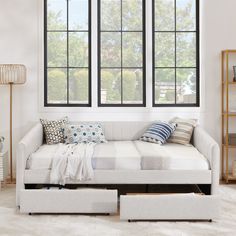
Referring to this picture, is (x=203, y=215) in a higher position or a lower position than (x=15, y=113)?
lower

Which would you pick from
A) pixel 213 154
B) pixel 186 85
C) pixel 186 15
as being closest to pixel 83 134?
pixel 186 85

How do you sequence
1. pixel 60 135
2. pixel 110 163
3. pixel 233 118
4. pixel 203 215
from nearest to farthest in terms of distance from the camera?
1. pixel 203 215
2. pixel 110 163
3. pixel 60 135
4. pixel 233 118

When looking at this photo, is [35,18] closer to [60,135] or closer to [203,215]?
[60,135]

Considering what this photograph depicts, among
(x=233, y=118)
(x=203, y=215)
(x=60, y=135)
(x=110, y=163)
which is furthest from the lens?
(x=233, y=118)

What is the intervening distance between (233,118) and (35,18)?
9.14 ft

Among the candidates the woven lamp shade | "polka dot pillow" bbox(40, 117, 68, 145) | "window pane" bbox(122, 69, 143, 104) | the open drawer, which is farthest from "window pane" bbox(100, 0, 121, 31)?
the open drawer

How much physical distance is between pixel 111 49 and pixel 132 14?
1.69 ft

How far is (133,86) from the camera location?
6.62 m

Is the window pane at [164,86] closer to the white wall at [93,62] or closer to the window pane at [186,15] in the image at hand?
the white wall at [93,62]

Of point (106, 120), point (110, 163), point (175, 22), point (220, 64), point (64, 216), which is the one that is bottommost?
point (64, 216)

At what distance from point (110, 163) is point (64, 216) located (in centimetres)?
72

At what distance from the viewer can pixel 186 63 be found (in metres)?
6.59

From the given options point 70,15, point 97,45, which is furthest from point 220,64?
point 70,15

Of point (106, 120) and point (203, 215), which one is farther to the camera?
point (106, 120)
